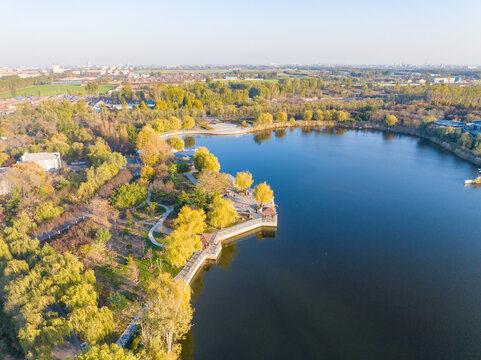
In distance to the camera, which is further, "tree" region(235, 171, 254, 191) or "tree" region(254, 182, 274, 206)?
"tree" region(235, 171, 254, 191)

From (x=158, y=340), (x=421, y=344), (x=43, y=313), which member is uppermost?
(x=43, y=313)

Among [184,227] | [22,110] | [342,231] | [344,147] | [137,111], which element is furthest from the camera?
[137,111]

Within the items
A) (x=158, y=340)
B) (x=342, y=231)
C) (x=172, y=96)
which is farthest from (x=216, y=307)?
(x=172, y=96)

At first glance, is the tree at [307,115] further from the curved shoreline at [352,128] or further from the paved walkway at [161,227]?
the paved walkway at [161,227]

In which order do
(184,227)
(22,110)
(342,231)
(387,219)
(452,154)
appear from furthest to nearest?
(22,110) → (452,154) → (387,219) → (342,231) → (184,227)

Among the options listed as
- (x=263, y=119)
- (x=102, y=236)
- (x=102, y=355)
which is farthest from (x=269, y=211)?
(x=263, y=119)

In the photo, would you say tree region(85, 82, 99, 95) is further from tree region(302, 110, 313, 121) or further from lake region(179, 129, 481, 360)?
lake region(179, 129, 481, 360)

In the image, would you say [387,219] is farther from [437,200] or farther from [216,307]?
[216,307]

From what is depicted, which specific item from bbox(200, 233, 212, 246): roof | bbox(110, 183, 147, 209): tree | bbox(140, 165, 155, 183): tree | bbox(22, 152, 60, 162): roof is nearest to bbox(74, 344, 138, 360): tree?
bbox(200, 233, 212, 246): roof
